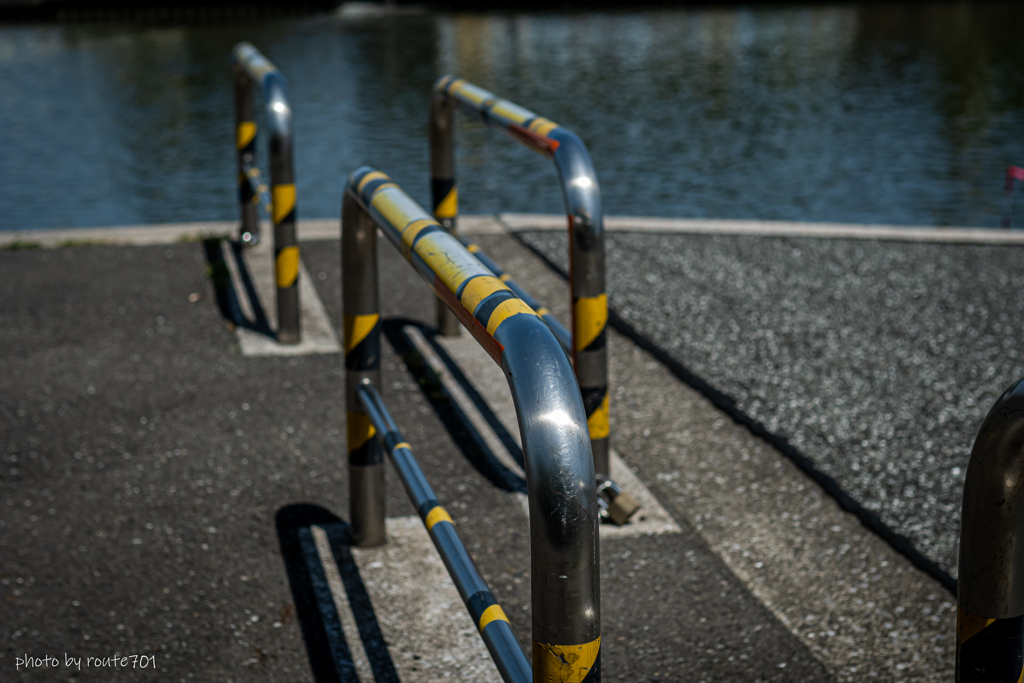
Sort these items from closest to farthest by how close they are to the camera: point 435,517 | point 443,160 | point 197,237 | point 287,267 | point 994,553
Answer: point 994,553 → point 435,517 → point 443,160 → point 287,267 → point 197,237

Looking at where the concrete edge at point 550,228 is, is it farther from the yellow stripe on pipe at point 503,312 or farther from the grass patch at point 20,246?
the yellow stripe on pipe at point 503,312

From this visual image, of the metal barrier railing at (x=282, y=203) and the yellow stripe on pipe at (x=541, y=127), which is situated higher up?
the yellow stripe on pipe at (x=541, y=127)

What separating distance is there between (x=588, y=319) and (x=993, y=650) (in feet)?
5.67

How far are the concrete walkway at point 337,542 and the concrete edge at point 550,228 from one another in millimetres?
1942

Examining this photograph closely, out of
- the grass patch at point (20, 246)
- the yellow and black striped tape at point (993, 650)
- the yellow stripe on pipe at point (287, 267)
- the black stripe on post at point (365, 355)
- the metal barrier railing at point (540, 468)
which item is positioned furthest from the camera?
the grass patch at point (20, 246)

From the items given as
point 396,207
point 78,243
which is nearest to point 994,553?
point 396,207

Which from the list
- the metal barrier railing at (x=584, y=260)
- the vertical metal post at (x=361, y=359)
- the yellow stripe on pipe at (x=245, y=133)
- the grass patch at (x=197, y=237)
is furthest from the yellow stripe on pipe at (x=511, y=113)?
the grass patch at (x=197, y=237)

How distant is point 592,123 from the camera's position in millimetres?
16938

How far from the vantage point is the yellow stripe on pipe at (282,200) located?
481 centimetres

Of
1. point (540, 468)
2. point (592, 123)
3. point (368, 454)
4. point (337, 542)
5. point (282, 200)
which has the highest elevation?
point (540, 468)

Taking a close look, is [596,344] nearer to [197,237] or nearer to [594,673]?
[594,673]

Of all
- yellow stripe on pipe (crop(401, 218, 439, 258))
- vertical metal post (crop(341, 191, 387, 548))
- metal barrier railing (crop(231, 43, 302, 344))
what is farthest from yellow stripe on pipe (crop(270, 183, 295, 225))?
yellow stripe on pipe (crop(401, 218, 439, 258))

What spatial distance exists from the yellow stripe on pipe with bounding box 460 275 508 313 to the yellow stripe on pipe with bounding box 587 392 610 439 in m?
1.50

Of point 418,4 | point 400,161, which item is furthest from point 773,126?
point 418,4
